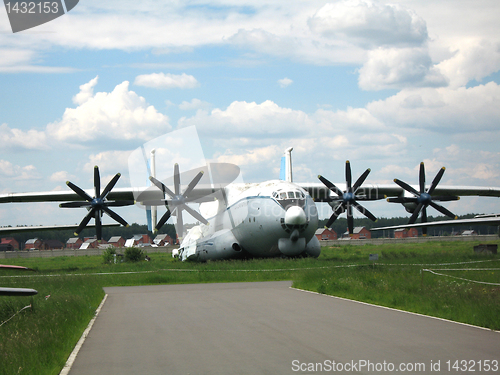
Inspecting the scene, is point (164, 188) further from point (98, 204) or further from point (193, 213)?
point (98, 204)

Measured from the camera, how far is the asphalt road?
23.0 feet

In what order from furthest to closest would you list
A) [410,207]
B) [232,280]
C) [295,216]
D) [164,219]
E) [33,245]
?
[33,245] < [410,207] < [164,219] < [295,216] < [232,280]

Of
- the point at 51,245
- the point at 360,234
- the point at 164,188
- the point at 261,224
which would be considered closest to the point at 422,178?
the point at 261,224

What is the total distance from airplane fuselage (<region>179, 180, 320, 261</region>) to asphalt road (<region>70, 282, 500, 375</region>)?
41.7ft

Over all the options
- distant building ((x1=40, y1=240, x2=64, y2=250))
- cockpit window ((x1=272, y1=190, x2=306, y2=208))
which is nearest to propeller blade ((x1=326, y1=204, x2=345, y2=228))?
cockpit window ((x1=272, y1=190, x2=306, y2=208))

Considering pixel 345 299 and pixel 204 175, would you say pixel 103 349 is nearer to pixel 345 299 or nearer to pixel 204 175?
pixel 345 299

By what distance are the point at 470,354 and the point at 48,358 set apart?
622 centimetres

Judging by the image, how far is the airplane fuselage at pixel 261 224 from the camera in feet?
86.8

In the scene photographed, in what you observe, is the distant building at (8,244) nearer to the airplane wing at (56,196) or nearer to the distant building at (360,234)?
the distant building at (360,234)

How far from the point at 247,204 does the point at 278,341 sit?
19798 mm

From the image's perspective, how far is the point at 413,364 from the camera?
22.8ft

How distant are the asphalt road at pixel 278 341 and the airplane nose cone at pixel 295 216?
1173 centimetres

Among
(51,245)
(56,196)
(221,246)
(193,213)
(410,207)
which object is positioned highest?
(56,196)

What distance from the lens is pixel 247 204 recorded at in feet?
93.1
